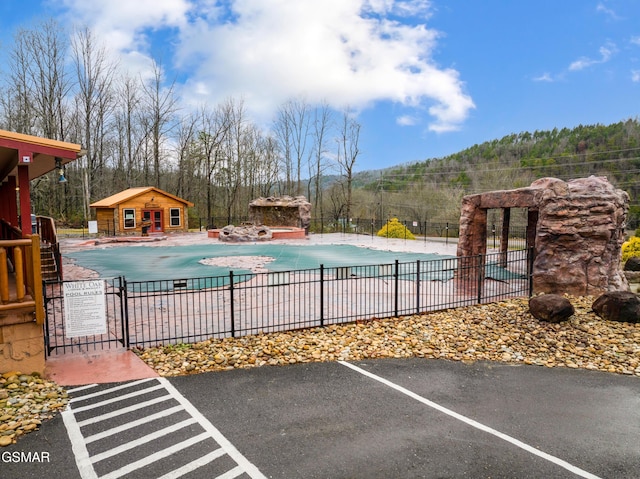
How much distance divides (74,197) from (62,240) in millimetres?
15188

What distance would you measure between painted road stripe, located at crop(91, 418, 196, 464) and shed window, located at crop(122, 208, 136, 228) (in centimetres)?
3028

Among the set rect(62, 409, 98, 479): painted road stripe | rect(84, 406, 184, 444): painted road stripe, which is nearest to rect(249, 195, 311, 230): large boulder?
rect(84, 406, 184, 444): painted road stripe

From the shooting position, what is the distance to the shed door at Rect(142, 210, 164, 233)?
3253cm

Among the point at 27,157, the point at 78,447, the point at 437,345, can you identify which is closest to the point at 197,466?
the point at 78,447

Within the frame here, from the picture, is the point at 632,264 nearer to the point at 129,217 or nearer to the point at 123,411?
the point at 123,411

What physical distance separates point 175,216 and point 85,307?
29.2m

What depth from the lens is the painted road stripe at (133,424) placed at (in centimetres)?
440

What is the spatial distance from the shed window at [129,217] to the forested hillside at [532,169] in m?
22.1

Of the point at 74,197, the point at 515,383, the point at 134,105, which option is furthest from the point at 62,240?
the point at 515,383

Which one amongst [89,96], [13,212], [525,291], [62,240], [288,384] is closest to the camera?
[288,384]

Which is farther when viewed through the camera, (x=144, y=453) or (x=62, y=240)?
(x=62, y=240)

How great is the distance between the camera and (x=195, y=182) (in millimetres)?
47281

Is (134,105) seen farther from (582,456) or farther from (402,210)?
(582,456)

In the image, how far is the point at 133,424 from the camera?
15.3 ft
